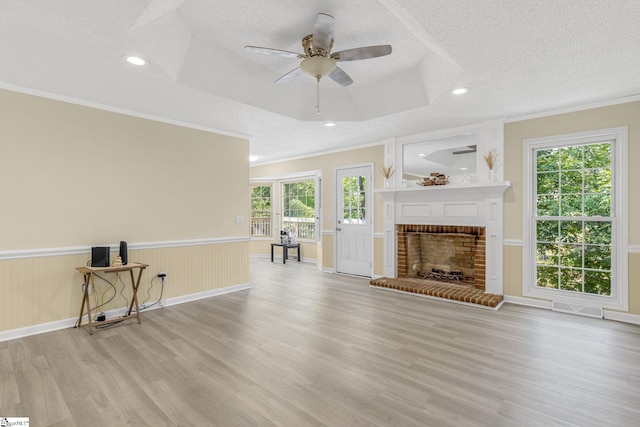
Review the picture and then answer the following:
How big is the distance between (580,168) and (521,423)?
3.51 meters

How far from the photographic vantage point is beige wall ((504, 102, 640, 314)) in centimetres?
360

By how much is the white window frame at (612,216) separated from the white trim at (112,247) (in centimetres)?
423

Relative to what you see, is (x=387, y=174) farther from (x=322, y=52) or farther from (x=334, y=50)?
(x=322, y=52)

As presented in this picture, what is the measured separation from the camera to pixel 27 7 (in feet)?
6.67

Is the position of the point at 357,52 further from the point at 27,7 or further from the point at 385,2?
the point at 27,7

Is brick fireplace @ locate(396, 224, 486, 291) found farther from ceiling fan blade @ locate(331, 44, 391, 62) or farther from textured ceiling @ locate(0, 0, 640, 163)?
ceiling fan blade @ locate(331, 44, 391, 62)

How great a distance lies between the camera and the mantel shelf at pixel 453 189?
437 centimetres

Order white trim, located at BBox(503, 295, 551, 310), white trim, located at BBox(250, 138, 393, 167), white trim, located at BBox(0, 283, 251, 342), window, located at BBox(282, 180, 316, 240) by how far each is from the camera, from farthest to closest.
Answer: window, located at BBox(282, 180, 316, 240) < white trim, located at BBox(250, 138, 393, 167) < white trim, located at BBox(503, 295, 551, 310) < white trim, located at BBox(0, 283, 251, 342)

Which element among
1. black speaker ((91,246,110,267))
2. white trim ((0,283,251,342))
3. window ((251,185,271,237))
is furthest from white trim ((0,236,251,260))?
window ((251,185,271,237))

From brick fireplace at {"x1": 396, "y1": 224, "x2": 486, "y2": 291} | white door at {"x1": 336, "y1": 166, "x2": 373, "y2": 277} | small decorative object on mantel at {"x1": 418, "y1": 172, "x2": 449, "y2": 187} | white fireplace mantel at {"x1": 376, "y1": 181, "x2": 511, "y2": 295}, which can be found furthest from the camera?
white door at {"x1": 336, "y1": 166, "x2": 373, "y2": 277}

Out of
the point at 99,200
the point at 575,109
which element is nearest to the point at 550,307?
the point at 575,109

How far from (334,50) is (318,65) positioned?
1.96ft

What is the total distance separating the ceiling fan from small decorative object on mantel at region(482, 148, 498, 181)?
8.93 ft

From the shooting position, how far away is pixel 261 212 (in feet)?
28.2
